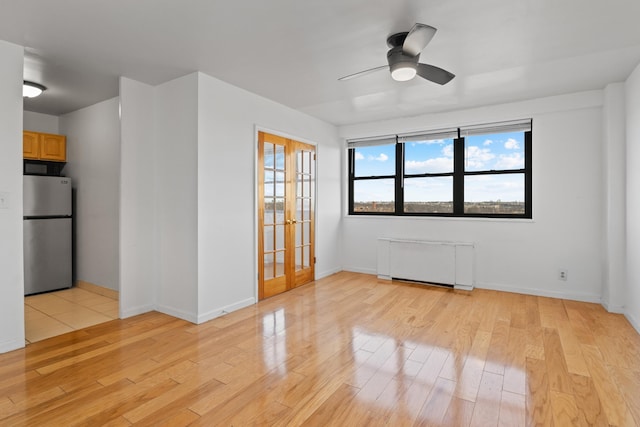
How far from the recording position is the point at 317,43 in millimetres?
2830

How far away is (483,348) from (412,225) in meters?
2.70

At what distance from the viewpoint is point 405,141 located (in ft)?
18.0

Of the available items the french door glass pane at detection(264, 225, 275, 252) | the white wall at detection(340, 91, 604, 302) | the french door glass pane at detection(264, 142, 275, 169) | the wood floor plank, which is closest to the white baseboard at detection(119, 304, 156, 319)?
the french door glass pane at detection(264, 225, 275, 252)

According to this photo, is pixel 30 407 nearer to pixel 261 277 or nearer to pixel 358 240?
pixel 261 277

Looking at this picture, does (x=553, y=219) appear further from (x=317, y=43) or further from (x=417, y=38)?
(x=317, y=43)

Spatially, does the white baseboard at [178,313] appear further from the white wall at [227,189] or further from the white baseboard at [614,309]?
the white baseboard at [614,309]

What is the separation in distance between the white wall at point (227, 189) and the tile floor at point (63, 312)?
1204 mm

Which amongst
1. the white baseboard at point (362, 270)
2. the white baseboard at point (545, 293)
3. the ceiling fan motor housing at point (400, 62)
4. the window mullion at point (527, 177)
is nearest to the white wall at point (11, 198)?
the ceiling fan motor housing at point (400, 62)

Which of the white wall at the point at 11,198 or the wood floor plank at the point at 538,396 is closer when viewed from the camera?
the wood floor plank at the point at 538,396

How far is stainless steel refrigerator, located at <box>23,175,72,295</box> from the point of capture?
4484 mm

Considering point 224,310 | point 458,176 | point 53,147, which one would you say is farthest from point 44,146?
Answer: point 458,176

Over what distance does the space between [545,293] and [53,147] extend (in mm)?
7083

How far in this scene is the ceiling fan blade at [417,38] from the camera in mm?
2264

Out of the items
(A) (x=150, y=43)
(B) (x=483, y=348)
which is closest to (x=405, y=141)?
(B) (x=483, y=348)
